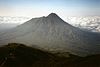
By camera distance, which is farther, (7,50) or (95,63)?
(7,50)

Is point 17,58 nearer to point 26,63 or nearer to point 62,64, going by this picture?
point 26,63

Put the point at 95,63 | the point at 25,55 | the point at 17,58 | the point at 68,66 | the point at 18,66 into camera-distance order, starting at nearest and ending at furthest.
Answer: the point at 95,63, the point at 68,66, the point at 18,66, the point at 17,58, the point at 25,55

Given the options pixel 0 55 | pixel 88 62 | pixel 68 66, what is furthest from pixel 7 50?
pixel 88 62

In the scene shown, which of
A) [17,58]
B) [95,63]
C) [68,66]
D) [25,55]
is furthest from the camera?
[25,55]

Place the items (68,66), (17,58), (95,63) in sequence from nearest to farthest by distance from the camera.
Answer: (95,63), (68,66), (17,58)

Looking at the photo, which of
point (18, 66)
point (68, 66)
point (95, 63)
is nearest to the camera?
point (95, 63)

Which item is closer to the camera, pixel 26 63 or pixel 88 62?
pixel 88 62

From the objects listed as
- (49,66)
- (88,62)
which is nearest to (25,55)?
(49,66)

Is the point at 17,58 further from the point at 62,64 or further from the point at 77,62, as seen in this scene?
the point at 77,62
